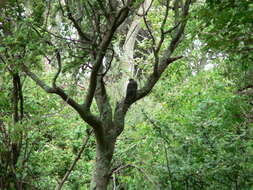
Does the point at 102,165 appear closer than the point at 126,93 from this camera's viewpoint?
Yes

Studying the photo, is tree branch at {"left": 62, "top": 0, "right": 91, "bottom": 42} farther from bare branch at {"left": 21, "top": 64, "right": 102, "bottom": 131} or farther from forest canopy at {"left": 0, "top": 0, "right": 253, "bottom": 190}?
bare branch at {"left": 21, "top": 64, "right": 102, "bottom": 131}

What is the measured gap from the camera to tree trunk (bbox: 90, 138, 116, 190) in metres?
3.41

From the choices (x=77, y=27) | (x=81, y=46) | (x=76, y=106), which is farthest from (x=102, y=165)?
(x=77, y=27)

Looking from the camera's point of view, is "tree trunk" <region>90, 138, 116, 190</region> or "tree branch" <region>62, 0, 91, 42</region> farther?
"tree trunk" <region>90, 138, 116, 190</region>

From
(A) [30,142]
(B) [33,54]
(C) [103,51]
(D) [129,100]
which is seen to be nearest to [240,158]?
(D) [129,100]

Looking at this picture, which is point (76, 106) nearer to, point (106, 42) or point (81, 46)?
point (106, 42)

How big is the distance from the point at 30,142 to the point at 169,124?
2.17m

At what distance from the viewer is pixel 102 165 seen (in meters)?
3.43

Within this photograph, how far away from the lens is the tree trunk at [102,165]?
134 inches

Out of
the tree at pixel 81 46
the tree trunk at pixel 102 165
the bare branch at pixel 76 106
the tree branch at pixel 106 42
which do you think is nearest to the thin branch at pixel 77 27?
the tree at pixel 81 46

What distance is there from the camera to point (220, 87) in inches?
167

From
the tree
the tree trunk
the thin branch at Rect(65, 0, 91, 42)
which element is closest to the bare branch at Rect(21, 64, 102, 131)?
the tree

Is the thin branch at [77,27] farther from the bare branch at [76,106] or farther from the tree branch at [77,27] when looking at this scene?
the bare branch at [76,106]

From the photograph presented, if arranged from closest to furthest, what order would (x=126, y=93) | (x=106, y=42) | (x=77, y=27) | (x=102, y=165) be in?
(x=106, y=42) → (x=77, y=27) → (x=102, y=165) → (x=126, y=93)
